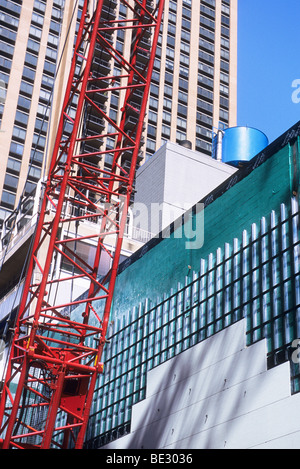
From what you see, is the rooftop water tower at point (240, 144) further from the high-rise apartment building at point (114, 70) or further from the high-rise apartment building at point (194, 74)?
the high-rise apartment building at point (194, 74)

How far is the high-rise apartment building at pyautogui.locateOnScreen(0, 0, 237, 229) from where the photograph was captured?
357 ft

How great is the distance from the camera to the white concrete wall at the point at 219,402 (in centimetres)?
2425

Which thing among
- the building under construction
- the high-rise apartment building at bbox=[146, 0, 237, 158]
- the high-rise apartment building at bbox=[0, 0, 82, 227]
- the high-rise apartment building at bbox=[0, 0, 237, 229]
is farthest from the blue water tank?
the high-rise apartment building at bbox=[146, 0, 237, 158]

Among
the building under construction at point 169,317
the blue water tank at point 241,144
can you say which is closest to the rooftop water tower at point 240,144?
the blue water tank at point 241,144

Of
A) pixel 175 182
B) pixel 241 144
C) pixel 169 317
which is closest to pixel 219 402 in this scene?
pixel 169 317

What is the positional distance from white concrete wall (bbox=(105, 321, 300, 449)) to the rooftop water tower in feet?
106

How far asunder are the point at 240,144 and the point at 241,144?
0.56 feet

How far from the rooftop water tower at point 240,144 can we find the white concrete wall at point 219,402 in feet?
106

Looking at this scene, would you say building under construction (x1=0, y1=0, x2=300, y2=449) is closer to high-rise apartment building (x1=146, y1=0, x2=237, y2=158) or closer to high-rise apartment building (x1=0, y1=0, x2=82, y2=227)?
high-rise apartment building (x1=0, y1=0, x2=82, y2=227)

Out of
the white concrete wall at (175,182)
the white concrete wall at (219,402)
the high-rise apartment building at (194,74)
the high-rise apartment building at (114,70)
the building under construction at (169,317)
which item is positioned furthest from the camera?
the high-rise apartment building at (194,74)

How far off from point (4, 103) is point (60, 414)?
76.9 meters

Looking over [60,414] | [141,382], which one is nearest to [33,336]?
[141,382]
